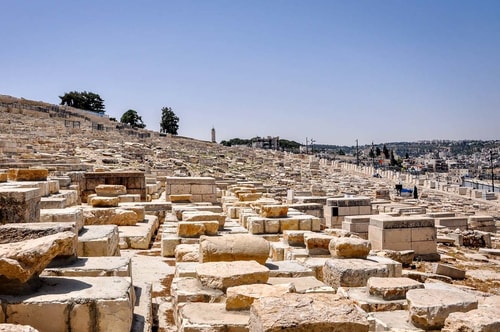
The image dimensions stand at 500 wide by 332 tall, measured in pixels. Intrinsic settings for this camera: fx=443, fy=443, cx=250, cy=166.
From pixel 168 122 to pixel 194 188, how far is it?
5639cm

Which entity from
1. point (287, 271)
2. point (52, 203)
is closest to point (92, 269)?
point (287, 271)

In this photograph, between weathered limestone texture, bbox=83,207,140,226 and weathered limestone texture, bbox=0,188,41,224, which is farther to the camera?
weathered limestone texture, bbox=83,207,140,226

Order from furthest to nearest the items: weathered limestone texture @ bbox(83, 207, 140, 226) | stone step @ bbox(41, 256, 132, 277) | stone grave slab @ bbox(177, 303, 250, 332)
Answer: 1. weathered limestone texture @ bbox(83, 207, 140, 226)
2. stone step @ bbox(41, 256, 132, 277)
3. stone grave slab @ bbox(177, 303, 250, 332)

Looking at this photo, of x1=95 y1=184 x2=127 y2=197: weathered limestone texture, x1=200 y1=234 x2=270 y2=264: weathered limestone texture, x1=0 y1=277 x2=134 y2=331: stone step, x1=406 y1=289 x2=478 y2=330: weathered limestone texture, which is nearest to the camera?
x1=0 y1=277 x2=134 y2=331: stone step

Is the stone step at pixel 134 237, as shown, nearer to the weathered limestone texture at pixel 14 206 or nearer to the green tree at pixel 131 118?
the weathered limestone texture at pixel 14 206

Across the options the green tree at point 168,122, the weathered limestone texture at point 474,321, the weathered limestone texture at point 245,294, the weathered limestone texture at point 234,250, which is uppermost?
the green tree at point 168,122

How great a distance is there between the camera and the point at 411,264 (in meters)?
8.68

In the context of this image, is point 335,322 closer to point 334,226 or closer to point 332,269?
point 332,269

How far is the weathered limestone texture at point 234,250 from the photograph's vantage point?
16.1ft

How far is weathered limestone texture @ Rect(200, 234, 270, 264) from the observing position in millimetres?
4898

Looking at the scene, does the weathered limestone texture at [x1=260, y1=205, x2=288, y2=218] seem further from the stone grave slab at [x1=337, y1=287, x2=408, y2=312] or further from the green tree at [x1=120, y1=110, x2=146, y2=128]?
the green tree at [x1=120, y1=110, x2=146, y2=128]

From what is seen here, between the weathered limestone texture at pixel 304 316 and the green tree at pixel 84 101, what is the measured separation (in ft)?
228

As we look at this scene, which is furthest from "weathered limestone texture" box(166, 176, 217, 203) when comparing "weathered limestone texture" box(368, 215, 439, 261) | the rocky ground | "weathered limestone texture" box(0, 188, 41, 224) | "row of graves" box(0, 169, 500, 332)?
"weathered limestone texture" box(0, 188, 41, 224)

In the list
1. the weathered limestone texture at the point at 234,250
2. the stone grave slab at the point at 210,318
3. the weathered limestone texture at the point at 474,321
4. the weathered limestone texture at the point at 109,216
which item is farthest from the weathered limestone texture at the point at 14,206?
the weathered limestone texture at the point at 474,321
